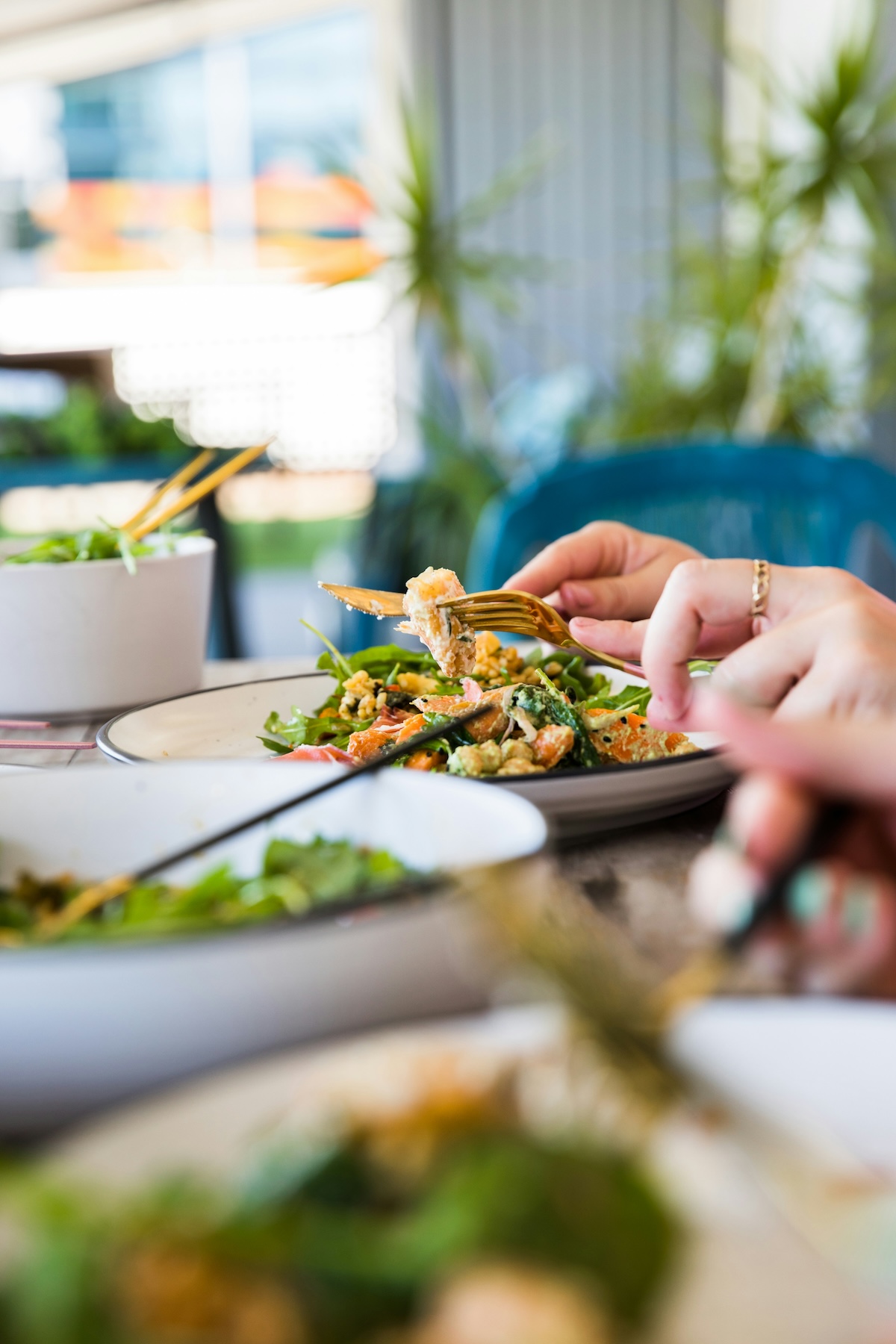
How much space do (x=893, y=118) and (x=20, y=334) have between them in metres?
6.34

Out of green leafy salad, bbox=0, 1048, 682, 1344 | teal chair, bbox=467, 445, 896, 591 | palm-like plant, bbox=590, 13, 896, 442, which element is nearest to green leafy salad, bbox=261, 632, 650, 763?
green leafy salad, bbox=0, 1048, 682, 1344

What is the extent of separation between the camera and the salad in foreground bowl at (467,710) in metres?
0.79

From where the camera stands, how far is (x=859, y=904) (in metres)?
0.36

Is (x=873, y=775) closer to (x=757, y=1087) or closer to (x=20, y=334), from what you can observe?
(x=757, y=1087)

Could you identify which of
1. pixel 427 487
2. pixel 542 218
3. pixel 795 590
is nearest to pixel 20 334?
pixel 542 218

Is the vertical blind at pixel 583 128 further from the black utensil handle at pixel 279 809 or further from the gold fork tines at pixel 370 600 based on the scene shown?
the black utensil handle at pixel 279 809

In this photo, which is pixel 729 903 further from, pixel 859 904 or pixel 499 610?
pixel 499 610

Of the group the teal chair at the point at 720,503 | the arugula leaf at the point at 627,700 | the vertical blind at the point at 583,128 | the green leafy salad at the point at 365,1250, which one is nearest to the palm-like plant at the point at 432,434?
the vertical blind at the point at 583,128

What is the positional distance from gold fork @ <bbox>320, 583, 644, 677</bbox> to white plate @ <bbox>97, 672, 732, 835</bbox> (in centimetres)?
12

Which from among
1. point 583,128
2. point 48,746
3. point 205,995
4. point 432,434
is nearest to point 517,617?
point 48,746

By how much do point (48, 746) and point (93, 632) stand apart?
0.19 meters

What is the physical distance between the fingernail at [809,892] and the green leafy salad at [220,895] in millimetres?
166

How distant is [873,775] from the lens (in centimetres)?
39

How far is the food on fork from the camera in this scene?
0.89 meters
